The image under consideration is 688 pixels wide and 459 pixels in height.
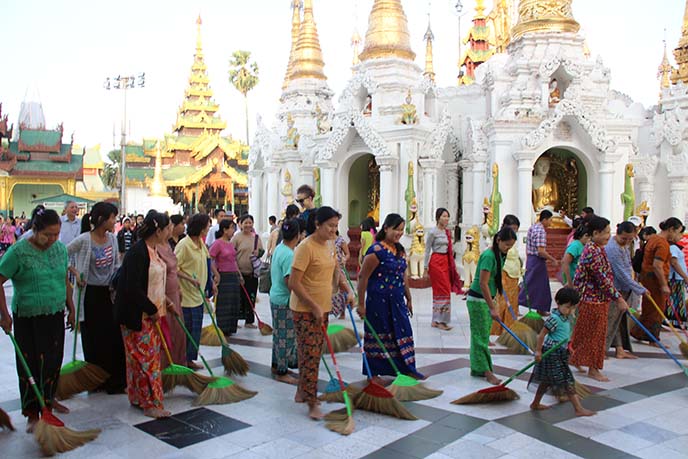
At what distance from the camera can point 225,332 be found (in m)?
7.84

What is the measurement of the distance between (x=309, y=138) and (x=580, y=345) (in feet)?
46.6

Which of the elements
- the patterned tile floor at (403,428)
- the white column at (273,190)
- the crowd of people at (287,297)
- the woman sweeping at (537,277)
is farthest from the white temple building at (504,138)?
the patterned tile floor at (403,428)

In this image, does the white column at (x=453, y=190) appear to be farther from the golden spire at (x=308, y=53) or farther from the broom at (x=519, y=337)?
the broom at (x=519, y=337)

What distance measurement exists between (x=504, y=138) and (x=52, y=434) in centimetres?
1268

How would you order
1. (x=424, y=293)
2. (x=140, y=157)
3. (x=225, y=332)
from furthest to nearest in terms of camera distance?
(x=140, y=157), (x=424, y=293), (x=225, y=332)

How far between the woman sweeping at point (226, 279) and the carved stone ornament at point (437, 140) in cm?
830

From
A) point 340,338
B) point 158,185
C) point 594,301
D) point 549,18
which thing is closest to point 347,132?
point 549,18

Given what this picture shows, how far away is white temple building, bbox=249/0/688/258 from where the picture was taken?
14562 mm

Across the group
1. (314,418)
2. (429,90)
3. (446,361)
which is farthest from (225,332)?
(429,90)

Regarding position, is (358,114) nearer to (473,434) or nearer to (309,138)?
(309,138)

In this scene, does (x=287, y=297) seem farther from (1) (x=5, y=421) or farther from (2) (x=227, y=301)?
(2) (x=227, y=301)

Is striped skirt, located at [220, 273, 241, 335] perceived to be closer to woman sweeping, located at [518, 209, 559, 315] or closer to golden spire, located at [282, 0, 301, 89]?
woman sweeping, located at [518, 209, 559, 315]

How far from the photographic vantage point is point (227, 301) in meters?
7.82

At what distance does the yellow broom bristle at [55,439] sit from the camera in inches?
156
